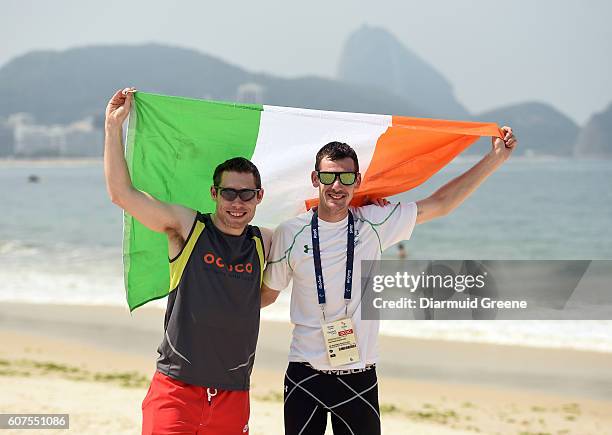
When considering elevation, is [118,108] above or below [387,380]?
above

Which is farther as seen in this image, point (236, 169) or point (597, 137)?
point (597, 137)

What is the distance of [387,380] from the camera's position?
7.59 metres

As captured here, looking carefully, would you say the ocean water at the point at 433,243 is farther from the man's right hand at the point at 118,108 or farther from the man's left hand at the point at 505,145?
the man's right hand at the point at 118,108

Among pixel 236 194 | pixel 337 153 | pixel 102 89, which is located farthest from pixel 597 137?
pixel 236 194

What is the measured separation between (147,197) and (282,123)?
0.97 metres

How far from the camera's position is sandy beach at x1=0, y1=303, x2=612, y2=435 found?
592 cm

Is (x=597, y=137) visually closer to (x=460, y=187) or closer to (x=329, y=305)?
(x=460, y=187)

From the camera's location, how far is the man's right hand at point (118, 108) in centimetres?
321

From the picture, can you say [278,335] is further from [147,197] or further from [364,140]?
[147,197]

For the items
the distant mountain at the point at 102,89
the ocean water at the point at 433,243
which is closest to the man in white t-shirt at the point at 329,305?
the ocean water at the point at 433,243

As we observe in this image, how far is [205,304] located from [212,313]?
0.15 ft

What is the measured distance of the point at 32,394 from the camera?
20.2 feet

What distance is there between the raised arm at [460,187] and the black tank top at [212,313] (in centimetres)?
86

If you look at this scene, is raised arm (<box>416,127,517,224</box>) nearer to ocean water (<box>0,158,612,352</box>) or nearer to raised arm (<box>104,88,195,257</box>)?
raised arm (<box>104,88,195,257</box>)
